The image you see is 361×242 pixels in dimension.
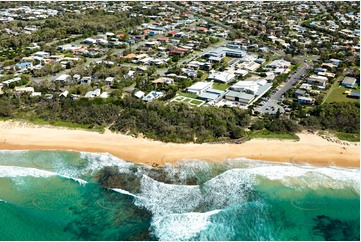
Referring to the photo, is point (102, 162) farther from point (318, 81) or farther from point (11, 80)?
point (318, 81)

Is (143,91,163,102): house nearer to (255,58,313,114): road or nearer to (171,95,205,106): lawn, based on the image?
(171,95,205,106): lawn

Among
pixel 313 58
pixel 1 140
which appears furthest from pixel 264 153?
pixel 313 58

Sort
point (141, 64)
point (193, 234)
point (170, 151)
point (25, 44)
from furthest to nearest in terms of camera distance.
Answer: point (25, 44) < point (141, 64) < point (170, 151) < point (193, 234)

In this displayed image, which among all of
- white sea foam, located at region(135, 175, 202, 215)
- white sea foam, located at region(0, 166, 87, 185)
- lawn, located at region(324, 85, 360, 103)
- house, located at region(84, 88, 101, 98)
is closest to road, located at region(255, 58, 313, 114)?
lawn, located at region(324, 85, 360, 103)

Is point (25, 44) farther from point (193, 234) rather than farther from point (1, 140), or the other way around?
point (193, 234)

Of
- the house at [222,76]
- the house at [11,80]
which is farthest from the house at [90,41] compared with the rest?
the house at [222,76]
